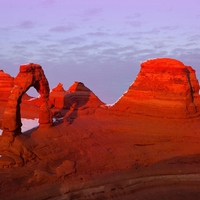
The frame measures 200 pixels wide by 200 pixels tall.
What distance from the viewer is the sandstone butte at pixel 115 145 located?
33.2 ft

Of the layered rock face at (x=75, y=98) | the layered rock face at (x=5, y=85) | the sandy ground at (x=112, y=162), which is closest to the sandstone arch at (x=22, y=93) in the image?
the sandy ground at (x=112, y=162)

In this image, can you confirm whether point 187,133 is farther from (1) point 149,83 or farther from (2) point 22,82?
(2) point 22,82

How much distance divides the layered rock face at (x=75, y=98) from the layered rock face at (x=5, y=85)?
439 centimetres

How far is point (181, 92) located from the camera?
17.0m

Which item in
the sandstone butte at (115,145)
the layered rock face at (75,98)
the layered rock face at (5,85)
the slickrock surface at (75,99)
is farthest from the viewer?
the layered rock face at (5,85)

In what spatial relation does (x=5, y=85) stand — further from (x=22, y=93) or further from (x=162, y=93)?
(x=162, y=93)

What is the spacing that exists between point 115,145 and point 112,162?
5.18 feet

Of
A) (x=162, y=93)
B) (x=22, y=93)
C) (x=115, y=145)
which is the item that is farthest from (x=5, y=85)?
(x=115, y=145)

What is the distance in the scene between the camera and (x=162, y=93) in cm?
1728

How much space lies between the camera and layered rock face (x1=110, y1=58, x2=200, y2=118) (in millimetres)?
16781

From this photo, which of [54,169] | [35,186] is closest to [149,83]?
[54,169]

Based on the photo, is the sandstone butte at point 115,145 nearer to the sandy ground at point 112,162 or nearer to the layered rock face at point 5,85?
the sandy ground at point 112,162

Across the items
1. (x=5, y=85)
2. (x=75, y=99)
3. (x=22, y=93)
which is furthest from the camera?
(x=5, y=85)

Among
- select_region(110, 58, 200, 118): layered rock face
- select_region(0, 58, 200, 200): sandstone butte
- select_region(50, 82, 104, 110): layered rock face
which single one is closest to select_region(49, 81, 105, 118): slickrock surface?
select_region(50, 82, 104, 110): layered rock face
